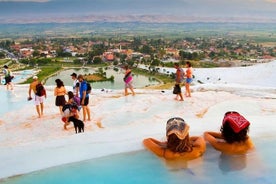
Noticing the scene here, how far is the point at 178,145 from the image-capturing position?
4.46 m

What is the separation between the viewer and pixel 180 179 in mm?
4273

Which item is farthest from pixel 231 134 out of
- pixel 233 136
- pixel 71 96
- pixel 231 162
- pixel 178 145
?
pixel 71 96

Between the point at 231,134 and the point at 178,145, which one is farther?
the point at 231,134

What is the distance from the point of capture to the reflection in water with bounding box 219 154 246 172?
452 centimetres

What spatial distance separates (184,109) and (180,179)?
6360 mm

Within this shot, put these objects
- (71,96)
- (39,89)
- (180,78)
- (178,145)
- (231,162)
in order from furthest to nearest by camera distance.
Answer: (180,78) < (39,89) < (71,96) < (231,162) < (178,145)

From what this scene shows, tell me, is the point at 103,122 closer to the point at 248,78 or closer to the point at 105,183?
the point at 105,183

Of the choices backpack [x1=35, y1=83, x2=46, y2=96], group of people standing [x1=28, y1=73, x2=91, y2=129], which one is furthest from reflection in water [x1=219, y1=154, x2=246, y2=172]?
backpack [x1=35, y1=83, x2=46, y2=96]

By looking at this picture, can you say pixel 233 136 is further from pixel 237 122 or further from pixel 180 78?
pixel 180 78

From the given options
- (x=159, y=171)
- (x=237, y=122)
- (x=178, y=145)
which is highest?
(x=237, y=122)

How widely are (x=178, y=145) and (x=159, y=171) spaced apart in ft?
1.16

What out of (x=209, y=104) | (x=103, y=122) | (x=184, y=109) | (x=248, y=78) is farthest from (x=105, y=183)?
(x=248, y=78)

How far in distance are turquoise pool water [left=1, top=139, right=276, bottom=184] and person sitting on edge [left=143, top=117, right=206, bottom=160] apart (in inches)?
3.5

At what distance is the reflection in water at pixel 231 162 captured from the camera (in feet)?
14.8
